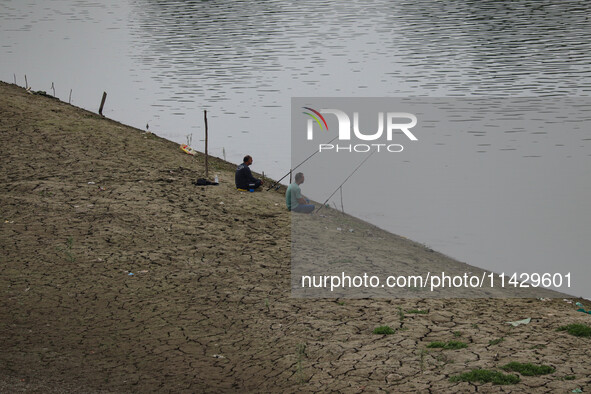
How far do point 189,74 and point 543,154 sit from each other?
1843cm

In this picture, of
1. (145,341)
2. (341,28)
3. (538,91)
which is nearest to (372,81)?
(538,91)

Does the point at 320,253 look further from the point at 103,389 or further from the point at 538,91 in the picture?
the point at 538,91

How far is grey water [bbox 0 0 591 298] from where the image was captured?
17.7 meters

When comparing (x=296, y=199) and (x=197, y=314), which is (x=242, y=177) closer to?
(x=296, y=199)

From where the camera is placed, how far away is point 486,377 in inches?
301

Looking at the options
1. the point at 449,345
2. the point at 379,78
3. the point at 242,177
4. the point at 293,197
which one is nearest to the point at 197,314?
the point at 449,345

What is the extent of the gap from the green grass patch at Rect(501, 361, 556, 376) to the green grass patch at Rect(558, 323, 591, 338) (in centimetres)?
128

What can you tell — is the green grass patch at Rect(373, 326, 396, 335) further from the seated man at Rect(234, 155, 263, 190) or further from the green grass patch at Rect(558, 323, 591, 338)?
the seated man at Rect(234, 155, 263, 190)

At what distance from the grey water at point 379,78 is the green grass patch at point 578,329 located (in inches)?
176

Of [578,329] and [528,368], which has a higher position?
[578,329]

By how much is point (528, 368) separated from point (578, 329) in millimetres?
1559

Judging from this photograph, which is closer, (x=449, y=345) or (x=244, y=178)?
(x=449, y=345)

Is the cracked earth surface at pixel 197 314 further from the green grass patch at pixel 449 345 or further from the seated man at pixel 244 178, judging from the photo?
the seated man at pixel 244 178

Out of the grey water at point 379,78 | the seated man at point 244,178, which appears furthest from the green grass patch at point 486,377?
the seated man at point 244,178
